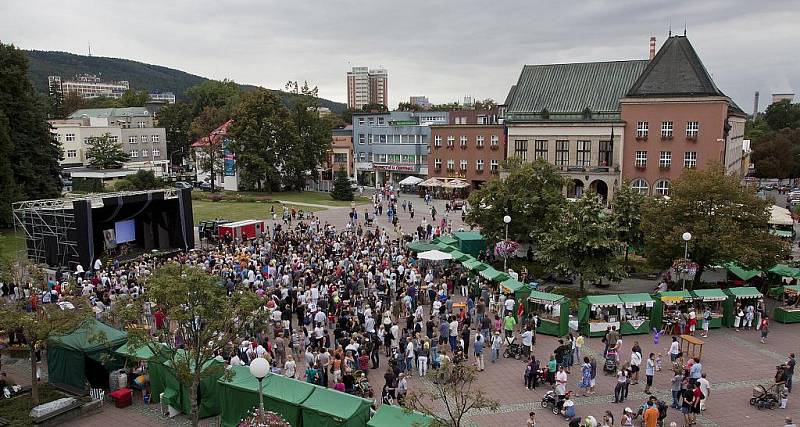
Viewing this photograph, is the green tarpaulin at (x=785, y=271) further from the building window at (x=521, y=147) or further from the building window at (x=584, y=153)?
the building window at (x=521, y=147)

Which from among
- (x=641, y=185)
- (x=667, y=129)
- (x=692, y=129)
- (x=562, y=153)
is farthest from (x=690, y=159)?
(x=562, y=153)

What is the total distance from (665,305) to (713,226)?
501 centimetres

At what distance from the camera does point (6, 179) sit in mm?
38031

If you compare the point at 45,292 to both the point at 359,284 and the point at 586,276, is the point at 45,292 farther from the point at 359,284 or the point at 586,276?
the point at 586,276

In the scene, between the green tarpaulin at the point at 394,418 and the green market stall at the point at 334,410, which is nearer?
the green tarpaulin at the point at 394,418

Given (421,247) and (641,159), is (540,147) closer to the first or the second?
(641,159)

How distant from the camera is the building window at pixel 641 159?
4956cm

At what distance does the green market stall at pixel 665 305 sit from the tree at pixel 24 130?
38643 mm

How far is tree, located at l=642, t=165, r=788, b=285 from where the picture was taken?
75.6 ft

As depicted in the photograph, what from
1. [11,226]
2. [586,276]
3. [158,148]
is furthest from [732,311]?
[158,148]

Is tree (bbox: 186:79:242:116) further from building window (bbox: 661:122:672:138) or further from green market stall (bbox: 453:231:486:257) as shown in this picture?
green market stall (bbox: 453:231:486:257)

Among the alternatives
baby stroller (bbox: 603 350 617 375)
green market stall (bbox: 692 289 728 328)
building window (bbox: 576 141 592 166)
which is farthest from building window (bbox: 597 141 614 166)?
baby stroller (bbox: 603 350 617 375)

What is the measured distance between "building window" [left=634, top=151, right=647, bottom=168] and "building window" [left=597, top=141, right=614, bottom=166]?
201 cm

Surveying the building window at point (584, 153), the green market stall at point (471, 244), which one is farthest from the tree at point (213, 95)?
the green market stall at point (471, 244)
